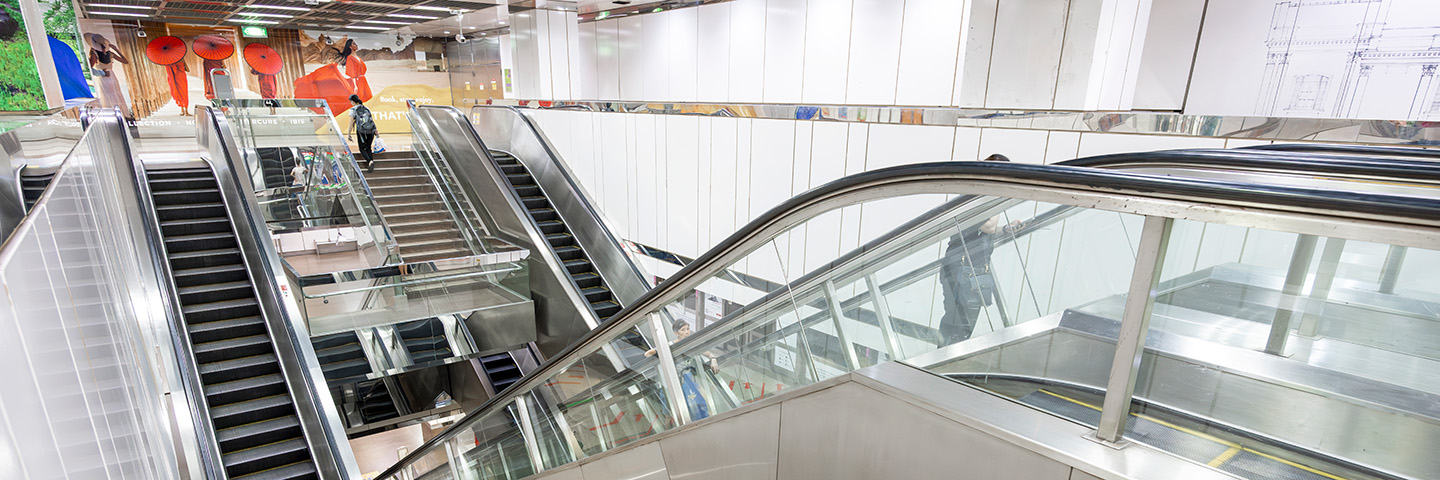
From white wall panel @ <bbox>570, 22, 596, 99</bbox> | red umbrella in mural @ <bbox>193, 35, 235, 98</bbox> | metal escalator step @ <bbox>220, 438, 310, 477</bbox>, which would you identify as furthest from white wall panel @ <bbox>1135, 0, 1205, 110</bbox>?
red umbrella in mural @ <bbox>193, 35, 235, 98</bbox>

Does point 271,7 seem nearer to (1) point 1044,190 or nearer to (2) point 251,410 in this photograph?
(2) point 251,410

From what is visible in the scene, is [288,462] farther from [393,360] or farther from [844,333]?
[844,333]

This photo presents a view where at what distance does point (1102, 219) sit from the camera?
136 centimetres

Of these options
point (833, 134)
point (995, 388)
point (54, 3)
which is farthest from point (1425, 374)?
point (54, 3)

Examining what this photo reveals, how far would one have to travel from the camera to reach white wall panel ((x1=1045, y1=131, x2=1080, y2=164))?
162 inches

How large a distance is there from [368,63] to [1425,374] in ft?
67.8

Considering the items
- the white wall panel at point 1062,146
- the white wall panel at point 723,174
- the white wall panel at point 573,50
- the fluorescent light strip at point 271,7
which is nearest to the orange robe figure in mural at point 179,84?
the fluorescent light strip at point 271,7

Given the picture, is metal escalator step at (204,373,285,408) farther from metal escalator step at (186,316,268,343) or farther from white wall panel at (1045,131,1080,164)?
white wall panel at (1045,131,1080,164)

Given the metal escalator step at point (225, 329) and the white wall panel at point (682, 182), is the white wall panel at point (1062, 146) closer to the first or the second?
the white wall panel at point (682, 182)

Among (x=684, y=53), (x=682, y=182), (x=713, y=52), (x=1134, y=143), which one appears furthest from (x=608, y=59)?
(x=1134, y=143)

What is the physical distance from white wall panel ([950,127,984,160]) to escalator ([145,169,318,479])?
19.7 ft

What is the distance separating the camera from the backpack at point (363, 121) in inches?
406

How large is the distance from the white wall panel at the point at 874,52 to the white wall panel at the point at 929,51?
10 cm

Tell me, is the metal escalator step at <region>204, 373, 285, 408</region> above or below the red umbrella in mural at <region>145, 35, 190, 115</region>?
below
